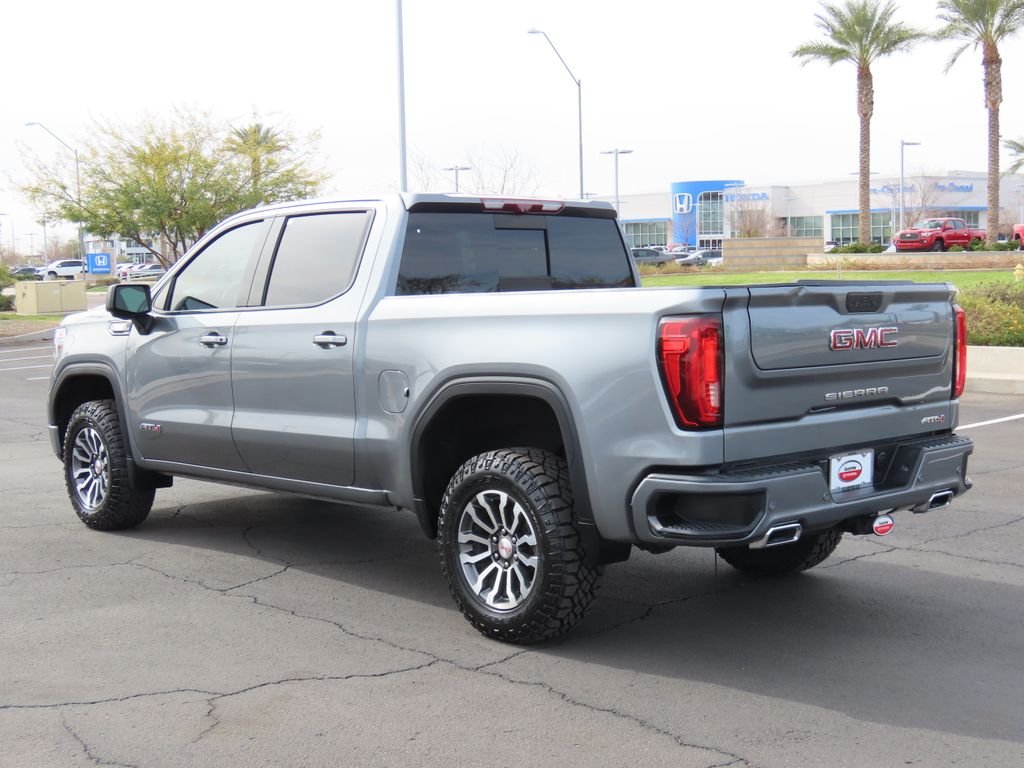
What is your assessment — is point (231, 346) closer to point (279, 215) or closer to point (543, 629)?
point (279, 215)

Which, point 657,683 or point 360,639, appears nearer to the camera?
point 657,683

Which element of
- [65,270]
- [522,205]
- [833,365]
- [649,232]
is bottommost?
[833,365]

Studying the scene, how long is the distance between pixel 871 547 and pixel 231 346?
3.84 metres

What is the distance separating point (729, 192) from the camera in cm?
9181

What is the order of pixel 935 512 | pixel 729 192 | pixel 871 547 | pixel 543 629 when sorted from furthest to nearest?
pixel 729 192 → pixel 935 512 → pixel 871 547 → pixel 543 629

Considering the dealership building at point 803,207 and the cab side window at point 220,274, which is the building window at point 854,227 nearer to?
the dealership building at point 803,207

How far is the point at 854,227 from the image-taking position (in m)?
90.9

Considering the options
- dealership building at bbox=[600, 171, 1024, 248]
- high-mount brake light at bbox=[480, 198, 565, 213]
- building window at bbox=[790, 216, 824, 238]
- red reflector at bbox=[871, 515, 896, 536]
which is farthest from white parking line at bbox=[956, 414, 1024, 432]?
building window at bbox=[790, 216, 824, 238]

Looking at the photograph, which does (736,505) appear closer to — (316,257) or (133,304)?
(316,257)

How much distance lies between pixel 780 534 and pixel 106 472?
14.8 feet

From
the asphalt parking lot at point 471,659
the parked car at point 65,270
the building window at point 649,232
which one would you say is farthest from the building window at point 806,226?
the asphalt parking lot at point 471,659

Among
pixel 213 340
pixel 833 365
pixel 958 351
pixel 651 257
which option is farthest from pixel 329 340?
pixel 651 257

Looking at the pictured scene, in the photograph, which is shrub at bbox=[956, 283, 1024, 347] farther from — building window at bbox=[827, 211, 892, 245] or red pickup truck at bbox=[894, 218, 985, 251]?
building window at bbox=[827, 211, 892, 245]

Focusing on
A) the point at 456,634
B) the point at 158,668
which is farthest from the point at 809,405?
the point at 158,668
